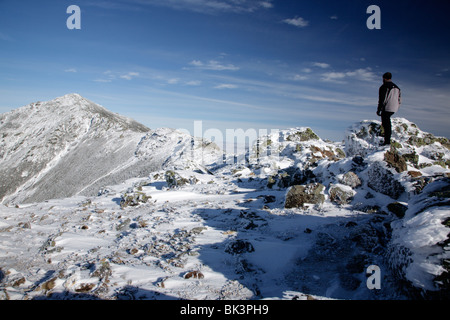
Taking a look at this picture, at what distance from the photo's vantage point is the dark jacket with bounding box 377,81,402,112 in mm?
9188

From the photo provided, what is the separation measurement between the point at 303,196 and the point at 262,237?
129 inches

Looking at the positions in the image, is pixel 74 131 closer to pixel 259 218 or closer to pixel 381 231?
pixel 259 218

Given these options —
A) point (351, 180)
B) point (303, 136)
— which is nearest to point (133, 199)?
point (351, 180)

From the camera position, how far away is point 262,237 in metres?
7.33

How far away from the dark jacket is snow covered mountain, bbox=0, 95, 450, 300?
191 cm

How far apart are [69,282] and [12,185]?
206 feet

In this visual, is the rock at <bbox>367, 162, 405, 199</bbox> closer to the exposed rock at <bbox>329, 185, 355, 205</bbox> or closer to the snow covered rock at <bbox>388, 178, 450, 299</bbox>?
the exposed rock at <bbox>329, 185, 355, 205</bbox>

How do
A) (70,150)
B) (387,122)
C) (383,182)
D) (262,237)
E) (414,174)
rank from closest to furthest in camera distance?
(262,237)
(414,174)
(383,182)
(387,122)
(70,150)

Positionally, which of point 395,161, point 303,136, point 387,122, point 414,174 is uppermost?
point 303,136

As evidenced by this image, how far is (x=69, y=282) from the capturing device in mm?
5023

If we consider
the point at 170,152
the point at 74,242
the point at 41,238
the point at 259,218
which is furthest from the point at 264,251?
the point at 170,152

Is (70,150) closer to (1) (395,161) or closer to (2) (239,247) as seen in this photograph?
(2) (239,247)

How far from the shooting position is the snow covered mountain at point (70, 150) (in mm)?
39250

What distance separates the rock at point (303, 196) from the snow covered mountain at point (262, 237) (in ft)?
0.15
